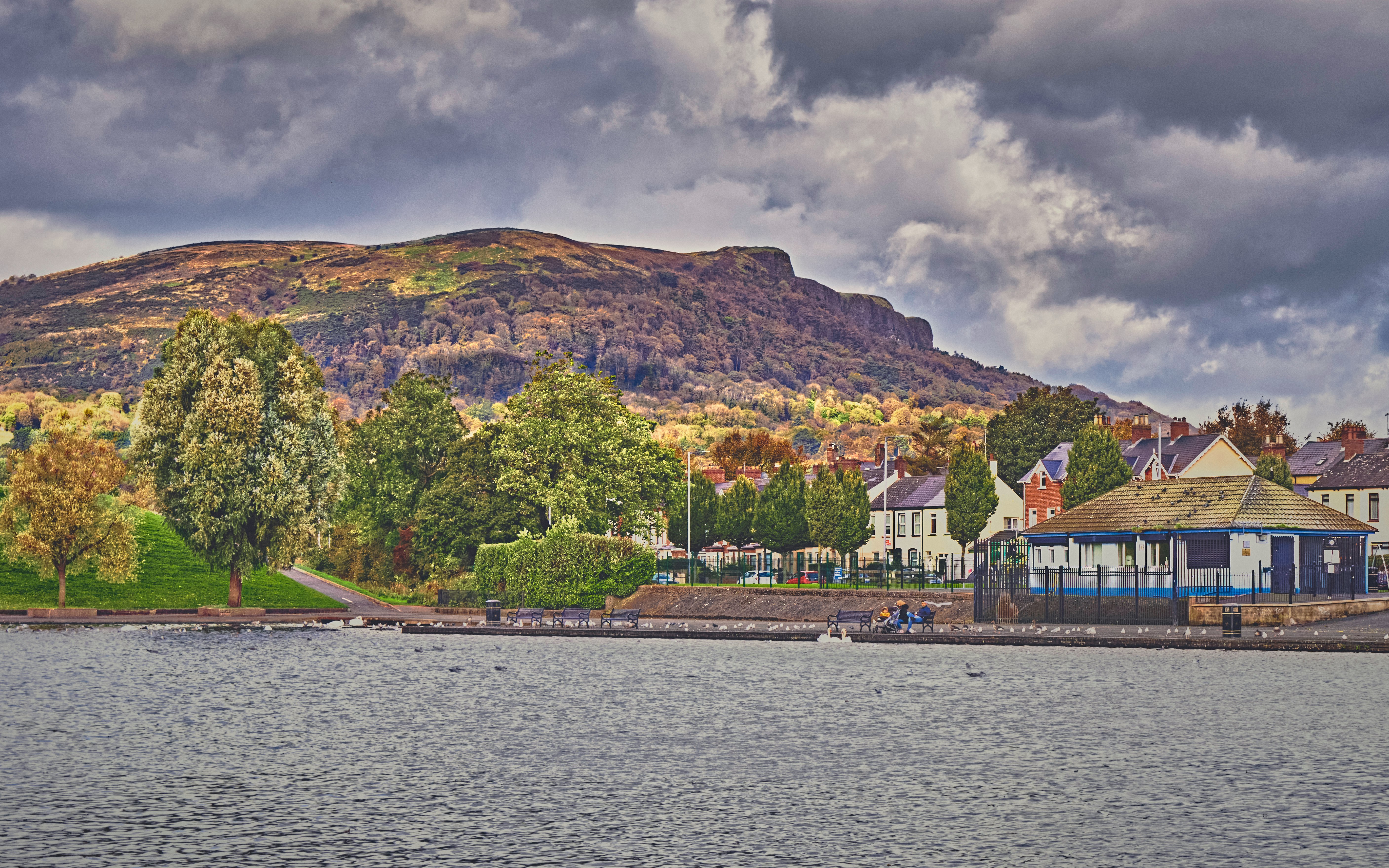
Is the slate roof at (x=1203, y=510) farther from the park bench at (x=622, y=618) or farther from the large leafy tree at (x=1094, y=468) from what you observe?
the park bench at (x=622, y=618)

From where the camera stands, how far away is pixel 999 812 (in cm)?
2069

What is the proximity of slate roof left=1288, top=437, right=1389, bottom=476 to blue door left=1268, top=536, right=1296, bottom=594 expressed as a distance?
197ft

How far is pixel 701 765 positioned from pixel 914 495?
107 metres

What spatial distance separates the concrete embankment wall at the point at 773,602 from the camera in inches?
2699

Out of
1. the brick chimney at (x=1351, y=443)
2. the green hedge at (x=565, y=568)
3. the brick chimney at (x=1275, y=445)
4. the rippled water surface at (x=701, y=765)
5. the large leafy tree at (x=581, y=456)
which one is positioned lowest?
the rippled water surface at (x=701, y=765)

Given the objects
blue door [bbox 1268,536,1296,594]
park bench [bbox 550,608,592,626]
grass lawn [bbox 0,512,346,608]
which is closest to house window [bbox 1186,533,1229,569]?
blue door [bbox 1268,536,1296,594]

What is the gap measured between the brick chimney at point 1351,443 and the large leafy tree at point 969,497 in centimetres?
3708

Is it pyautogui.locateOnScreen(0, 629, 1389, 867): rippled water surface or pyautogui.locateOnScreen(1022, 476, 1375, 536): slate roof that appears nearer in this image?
pyautogui.locateOnScreen(0, 629, 1389, 867): rippled water surface

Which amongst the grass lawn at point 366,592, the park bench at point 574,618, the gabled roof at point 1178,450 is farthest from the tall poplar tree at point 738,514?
the park bench at point 574,618

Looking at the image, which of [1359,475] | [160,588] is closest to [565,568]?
[160,588]

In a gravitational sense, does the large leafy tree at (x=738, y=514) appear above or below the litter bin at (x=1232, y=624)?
above

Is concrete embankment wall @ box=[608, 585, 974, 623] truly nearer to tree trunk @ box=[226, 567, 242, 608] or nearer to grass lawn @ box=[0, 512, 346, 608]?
grass lawn @ box=[0, 512, 346, 608]

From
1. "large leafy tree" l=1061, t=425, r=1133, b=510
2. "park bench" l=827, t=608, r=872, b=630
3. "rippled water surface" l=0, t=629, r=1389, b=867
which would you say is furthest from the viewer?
"large leafy tree" l=1061, t=425, r=1133, b=510

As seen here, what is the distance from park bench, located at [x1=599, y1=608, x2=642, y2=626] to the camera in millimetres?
65812
